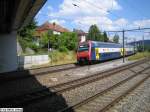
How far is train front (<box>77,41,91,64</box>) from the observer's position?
3381cm

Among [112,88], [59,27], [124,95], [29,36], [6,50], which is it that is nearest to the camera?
[124,95]

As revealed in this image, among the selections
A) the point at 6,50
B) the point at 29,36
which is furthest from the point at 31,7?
the point at 29,36

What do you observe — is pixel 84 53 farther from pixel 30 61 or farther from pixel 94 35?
pixel 94 35

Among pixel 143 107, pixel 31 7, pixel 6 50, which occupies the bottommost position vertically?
pixel 143 107

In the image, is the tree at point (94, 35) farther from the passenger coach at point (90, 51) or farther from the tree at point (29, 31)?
the passenger coach at point (90, 51)

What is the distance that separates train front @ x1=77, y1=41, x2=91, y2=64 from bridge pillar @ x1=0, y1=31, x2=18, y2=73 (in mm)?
8948

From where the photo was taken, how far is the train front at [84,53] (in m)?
33.8

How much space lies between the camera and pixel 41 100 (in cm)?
1255

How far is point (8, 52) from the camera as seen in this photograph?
1102 inches

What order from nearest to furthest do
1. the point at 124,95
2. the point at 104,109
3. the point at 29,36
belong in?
the point at 104,109 → the point at 124,95 → the point at 29,36

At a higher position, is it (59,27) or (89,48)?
(59,27)

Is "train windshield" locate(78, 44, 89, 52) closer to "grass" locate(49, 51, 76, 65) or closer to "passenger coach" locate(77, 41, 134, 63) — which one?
"passenger coach" locate(77, 41, 134, 63)

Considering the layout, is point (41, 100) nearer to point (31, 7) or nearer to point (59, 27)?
point (31, 7)

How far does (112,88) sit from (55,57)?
25.8 m
